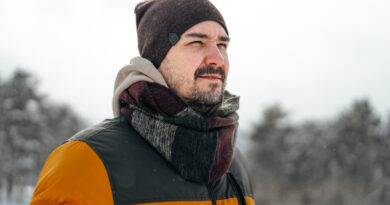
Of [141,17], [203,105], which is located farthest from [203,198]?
[141,17]

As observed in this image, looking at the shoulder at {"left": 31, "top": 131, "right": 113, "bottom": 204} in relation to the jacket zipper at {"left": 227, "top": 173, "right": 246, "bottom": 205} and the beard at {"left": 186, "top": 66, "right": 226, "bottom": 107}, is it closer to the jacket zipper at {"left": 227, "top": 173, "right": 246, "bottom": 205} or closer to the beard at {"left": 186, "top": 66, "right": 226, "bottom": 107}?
the beard at {"left": 186, "top": 66, "right": 226, "bottom": 107}

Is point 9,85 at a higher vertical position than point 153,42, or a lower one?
lower

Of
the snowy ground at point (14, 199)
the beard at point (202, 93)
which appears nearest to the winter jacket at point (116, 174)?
the beard at point (202, 93)

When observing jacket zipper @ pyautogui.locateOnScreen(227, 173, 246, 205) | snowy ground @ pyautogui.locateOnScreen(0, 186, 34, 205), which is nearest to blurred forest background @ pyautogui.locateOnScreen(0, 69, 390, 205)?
snowy ground @ pyautogui.locateOnScreen(0, 186, 34, 205)

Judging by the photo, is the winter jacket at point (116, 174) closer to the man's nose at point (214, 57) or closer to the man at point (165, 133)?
the man at point (165, 133)

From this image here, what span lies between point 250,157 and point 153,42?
114 feet

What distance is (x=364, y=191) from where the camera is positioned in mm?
29219

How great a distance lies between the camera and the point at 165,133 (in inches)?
78.9

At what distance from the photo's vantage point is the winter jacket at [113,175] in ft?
5.57

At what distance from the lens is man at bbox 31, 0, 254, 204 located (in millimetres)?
1771

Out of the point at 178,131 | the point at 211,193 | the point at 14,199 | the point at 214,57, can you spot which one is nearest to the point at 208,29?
the point at 214,57

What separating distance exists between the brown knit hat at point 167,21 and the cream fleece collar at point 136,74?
117 mm

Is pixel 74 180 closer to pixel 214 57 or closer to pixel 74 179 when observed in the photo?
pixel 74 179

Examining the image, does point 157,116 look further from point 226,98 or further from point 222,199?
point 226,98
